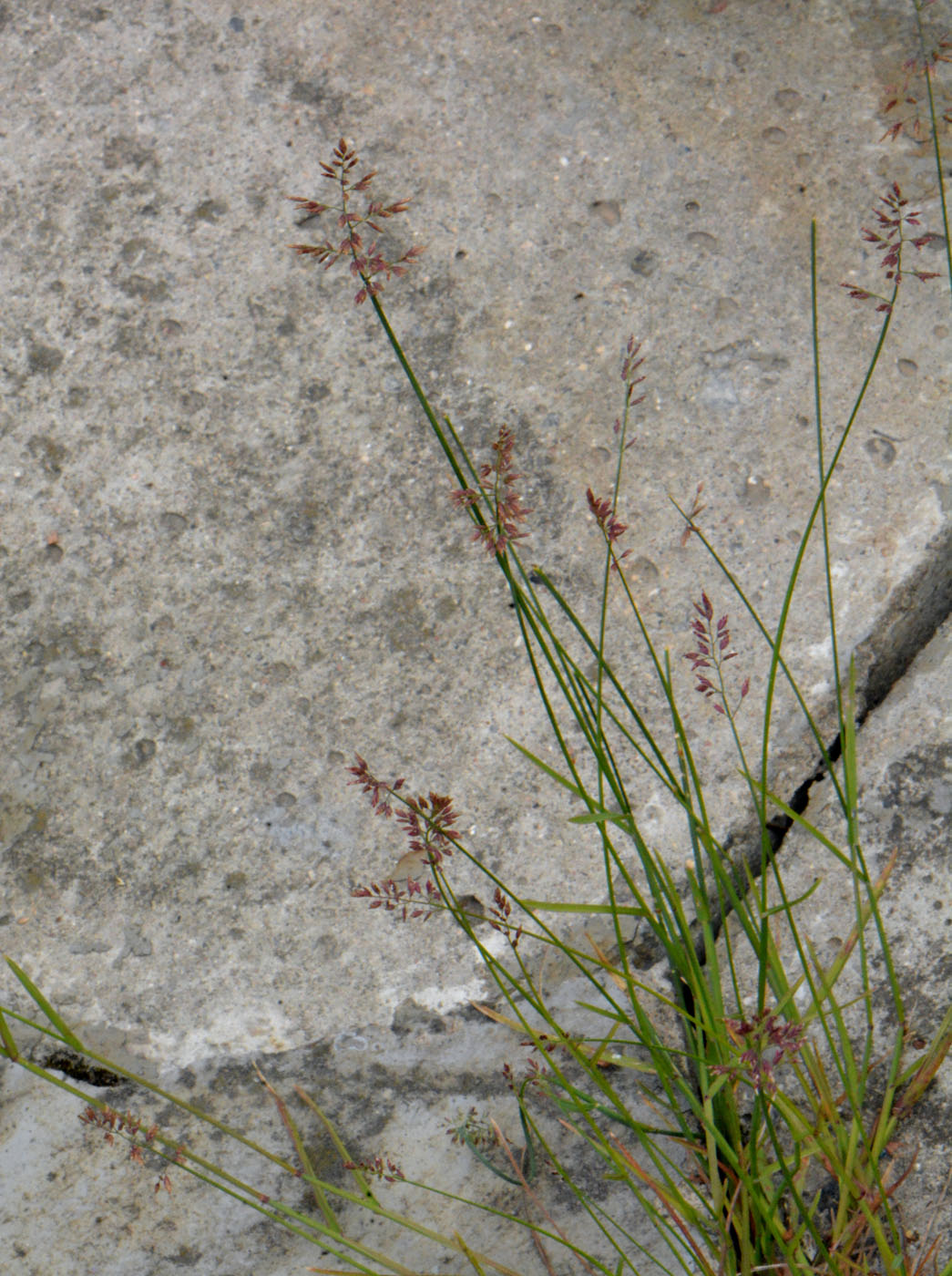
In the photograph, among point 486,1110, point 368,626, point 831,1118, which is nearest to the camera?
point 831,1118

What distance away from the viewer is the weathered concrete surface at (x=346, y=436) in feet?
5.21

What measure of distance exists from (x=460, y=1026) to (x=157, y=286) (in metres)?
1.30

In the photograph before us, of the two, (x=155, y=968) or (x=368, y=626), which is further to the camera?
(x=368, y=626)

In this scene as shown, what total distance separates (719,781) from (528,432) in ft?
2.08

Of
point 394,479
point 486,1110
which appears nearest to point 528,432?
point 394,479

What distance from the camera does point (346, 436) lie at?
176 cm

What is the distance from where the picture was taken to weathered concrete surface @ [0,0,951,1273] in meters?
1.59

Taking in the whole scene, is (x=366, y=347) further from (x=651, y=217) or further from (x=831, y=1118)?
(x=831, y=1118)

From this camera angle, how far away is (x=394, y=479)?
5.73 ft

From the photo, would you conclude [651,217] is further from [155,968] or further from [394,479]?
[155,968]

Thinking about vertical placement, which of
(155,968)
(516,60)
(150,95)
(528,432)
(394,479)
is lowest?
(155,968)

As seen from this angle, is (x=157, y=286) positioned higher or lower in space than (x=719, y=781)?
higher

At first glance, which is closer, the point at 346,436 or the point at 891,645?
the point at 891,645

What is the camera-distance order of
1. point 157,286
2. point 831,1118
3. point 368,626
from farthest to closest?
point 157,286 < point 368,626 < point 831,1118
